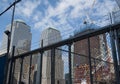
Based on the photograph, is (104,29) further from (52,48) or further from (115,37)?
(52,48)

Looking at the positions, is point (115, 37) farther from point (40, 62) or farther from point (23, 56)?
point (23, 56)

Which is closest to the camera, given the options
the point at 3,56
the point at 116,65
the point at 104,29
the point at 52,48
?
the point at 116,65

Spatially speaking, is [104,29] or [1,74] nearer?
[104,29]

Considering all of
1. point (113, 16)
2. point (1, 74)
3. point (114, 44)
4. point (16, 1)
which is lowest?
point (1, 74)

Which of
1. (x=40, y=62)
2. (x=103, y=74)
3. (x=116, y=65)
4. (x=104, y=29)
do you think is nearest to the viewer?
(x=116, y=65)

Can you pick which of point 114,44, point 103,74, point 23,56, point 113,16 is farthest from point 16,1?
point 103,74

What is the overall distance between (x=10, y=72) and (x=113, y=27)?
19.8ft

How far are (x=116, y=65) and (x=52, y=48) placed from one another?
119 inches

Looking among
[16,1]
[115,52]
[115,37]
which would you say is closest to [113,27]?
[115,37]

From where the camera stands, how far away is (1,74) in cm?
984

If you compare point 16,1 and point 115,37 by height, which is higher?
point 16,1

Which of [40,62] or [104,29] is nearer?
[104,29]

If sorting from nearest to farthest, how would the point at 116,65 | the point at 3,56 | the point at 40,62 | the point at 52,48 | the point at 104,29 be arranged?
the point at 116,65, the point at 104,29, the point at 52,48, the point at 40,62, the point at 3,56

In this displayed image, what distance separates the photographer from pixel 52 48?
8.37 m
